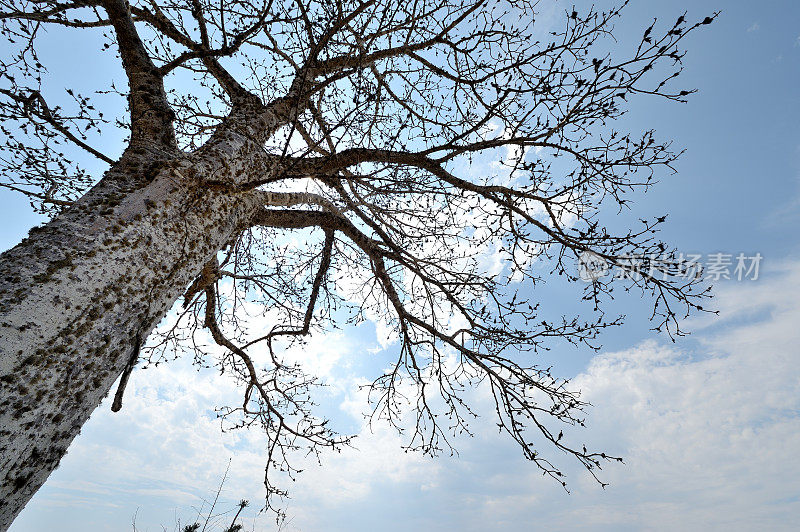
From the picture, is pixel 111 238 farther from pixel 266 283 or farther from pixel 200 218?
pixel 266 283

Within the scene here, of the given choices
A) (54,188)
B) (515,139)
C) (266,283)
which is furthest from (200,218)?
(266,283)

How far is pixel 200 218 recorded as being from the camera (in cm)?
221

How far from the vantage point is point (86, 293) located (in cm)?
155

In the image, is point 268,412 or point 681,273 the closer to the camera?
point 681,273

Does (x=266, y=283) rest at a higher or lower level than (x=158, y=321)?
higher

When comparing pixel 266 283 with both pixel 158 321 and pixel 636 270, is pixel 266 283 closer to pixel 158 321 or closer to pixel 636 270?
pixel 158 321

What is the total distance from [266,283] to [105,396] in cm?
317

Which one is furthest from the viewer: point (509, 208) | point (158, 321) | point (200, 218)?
point (509, 208)

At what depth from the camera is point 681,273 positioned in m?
2.84

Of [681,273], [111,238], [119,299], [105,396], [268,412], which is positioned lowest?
[105,396]

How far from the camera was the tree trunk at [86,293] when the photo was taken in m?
1.33

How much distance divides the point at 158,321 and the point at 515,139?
2.46m

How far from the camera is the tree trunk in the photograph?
1.33 m

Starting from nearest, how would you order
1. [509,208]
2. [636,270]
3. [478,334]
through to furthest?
[636,270]
[509,208]
[478,334]
